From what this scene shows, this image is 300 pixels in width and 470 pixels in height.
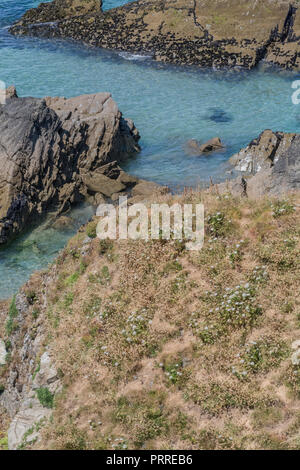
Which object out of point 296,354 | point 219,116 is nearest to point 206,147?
point 219,116

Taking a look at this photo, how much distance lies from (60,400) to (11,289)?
10.1 m

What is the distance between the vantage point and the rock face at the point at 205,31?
163ft

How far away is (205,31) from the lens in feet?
169

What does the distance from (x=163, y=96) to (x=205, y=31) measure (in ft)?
38.3

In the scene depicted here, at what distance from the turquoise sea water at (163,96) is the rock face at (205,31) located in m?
1.82

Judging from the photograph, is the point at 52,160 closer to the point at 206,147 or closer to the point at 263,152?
the point at 206,147

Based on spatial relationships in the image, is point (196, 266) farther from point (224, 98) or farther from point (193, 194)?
point (224, 98)

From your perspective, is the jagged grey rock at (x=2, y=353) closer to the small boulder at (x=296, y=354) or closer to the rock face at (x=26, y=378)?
the rock face at (x=26, y=378)

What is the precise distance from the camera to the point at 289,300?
15.6m

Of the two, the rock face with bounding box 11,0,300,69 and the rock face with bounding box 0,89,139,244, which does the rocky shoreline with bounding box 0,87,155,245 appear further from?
the rock face with bounding box 11,0,300,69

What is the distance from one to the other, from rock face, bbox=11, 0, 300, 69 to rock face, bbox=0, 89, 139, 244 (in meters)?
20.0

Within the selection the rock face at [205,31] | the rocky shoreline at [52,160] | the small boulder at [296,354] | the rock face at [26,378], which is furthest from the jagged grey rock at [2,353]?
the rock face at [205,31]

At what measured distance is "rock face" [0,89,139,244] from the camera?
94.1ft
